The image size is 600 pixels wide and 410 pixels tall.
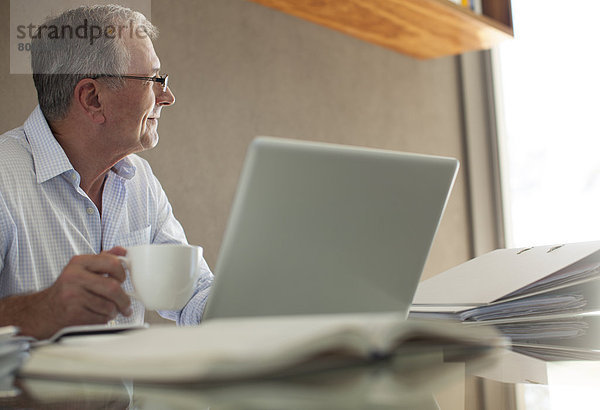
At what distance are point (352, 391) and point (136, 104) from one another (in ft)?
4.79

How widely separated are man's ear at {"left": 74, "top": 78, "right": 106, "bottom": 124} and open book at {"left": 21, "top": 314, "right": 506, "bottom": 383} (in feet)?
3.96

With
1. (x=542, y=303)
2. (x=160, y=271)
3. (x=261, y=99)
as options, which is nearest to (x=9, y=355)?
(x=160, y=271)

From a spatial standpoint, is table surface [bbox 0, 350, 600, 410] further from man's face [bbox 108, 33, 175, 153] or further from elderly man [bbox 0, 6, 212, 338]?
man's face [bbox 108, 33, 175, 153]

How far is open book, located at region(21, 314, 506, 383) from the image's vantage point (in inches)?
16.2

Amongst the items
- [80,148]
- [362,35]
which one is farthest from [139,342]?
[362,35]

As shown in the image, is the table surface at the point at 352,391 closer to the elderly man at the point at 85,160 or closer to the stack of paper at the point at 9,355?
the stack of paper at the point at 9,355

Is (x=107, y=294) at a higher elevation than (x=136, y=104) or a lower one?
lower

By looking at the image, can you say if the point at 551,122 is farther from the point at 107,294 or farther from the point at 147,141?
the point at 107,294

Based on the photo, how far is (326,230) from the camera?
2.46ft

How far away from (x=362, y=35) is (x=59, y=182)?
1902 mm

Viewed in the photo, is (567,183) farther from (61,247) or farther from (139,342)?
(139,342)

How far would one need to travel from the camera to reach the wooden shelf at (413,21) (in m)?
2.59

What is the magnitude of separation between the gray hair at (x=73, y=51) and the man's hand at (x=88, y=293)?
0.95 metres

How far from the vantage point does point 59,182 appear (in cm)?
149
